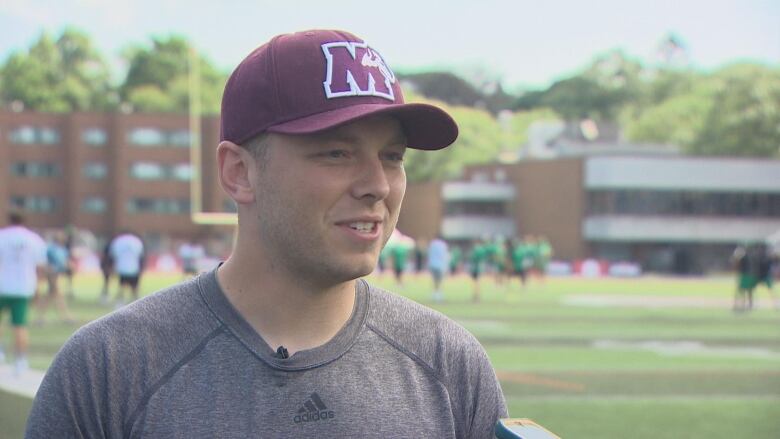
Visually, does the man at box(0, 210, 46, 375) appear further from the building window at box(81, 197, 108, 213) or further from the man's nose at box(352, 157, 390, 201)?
the building window at box(81, 197, 108, 213)

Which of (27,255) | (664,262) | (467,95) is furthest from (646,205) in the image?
(467,95)

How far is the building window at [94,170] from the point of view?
202 feet

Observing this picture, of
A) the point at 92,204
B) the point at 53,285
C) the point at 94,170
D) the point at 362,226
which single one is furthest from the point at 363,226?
the point at 92,204

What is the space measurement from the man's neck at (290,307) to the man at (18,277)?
28.3ft

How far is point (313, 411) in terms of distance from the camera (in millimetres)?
1767

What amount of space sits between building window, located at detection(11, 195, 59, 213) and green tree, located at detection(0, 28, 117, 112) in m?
20.5

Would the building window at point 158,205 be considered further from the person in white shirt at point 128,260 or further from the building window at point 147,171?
the person in white shirt at point 128,260

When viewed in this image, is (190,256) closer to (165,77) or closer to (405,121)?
(405,121)

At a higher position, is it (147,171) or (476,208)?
(147,171)

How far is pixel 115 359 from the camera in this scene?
5.78ft

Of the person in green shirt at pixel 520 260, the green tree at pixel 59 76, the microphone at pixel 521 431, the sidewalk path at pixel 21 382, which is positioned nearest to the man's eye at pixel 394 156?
the microphone at pixel 521 431

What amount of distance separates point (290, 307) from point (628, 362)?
34.5 ft

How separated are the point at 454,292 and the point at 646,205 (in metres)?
26.4

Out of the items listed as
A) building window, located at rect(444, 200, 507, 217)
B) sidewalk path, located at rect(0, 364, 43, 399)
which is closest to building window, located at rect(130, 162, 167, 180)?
building window, located at rect(444, 200, 507, 217)
